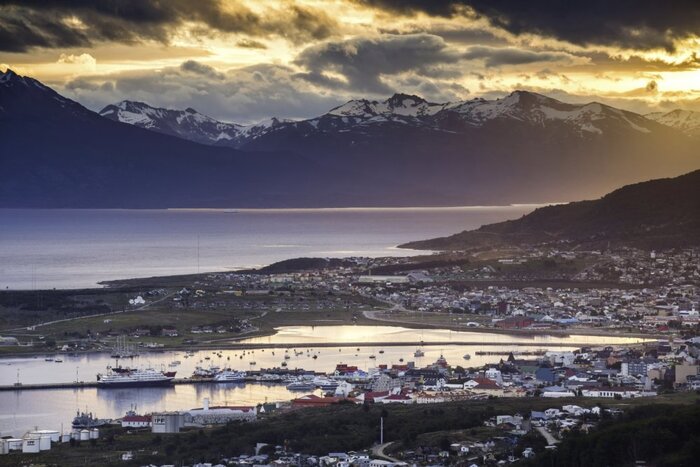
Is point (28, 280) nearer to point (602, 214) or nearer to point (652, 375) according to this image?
point (602, 214)

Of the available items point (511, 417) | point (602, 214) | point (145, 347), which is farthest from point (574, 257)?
point (511, 417)

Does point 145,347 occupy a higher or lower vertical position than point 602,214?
lower

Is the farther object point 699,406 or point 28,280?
point 28,280

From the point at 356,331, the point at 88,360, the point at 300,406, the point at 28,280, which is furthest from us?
the point at 28,280

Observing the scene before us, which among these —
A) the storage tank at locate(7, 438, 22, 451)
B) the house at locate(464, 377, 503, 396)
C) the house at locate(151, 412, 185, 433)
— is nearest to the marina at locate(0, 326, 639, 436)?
the storage tank at locate(7, 438, 22, 451)

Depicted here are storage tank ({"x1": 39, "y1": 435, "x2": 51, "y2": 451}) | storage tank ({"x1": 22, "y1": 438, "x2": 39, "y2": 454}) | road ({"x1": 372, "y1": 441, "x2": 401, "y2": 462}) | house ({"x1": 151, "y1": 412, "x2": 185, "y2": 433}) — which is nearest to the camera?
road ({"x1": 372, "y1": 441, "x2": 401, "y2": 462})

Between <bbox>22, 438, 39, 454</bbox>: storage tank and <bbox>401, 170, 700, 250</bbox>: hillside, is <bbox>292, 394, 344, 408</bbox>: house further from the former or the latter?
<bbox>401, 170, 700, 250</bbox>: hillside

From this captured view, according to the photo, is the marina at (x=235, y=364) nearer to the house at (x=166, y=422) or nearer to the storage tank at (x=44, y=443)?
the storage tank at (x=44, y=443)
